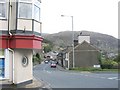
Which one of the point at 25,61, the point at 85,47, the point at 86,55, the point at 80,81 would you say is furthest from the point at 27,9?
the point at 86,55

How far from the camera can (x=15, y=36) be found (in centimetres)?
2075

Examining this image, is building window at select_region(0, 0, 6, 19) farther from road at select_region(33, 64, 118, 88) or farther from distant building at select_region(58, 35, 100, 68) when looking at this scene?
distant building at select_region(58, 35, 100, 68)

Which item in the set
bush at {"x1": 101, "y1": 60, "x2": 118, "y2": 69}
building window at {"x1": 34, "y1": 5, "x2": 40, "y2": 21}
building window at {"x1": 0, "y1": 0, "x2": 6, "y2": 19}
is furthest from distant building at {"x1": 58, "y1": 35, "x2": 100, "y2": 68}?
building window at {"x1": 0, "y1": 0, "x2": 6, "y2": 19}

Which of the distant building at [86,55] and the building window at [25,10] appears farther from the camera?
the distant building at [86,55]

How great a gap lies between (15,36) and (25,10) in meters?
2.02

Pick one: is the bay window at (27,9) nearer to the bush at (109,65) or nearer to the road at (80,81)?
the road at (80,81)

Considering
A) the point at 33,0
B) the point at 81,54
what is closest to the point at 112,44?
the point at 81,54

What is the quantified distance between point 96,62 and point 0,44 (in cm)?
5317

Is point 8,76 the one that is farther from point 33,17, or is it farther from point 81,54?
point 81,54

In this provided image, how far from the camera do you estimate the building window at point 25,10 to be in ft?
70.6

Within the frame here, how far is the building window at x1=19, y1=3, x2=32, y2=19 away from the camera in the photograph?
Answer: 70.6 feet

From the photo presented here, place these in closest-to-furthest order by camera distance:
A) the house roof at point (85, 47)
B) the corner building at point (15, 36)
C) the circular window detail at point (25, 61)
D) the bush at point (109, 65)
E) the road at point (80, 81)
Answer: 1. the corner building at point (15, 36)
2. the circular window detail at point (25, 61)
3. the road at point (80, 81)
4. the bush at point (109, 65)
5. the house roof at point (85, 47)

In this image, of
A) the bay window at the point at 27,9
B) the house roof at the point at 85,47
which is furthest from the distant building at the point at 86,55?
the bay window at the point at 27,9

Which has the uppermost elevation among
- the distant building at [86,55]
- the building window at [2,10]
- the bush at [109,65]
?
the building window at [2,10]
